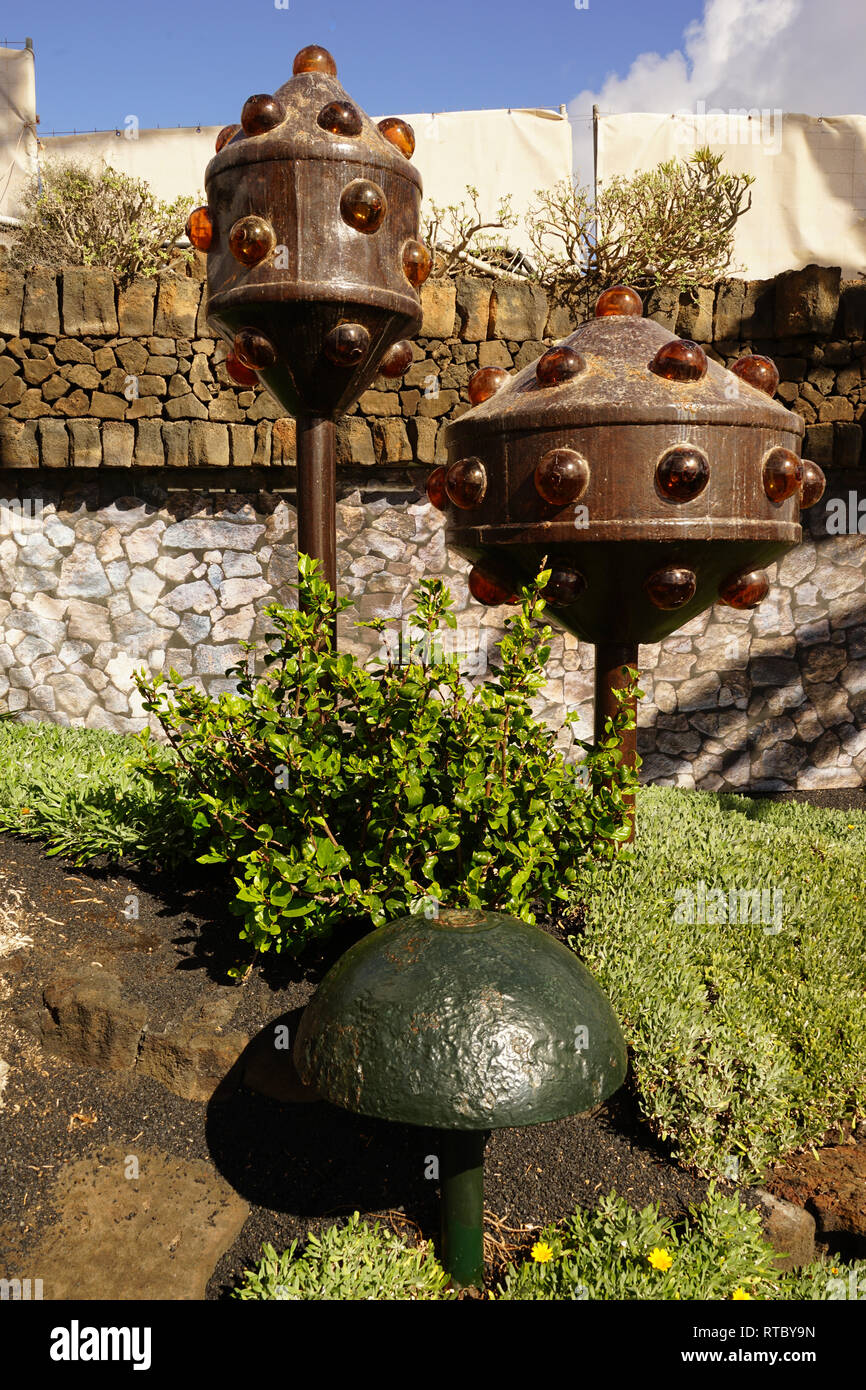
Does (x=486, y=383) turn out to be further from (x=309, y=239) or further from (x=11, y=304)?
(x=11, y=304)

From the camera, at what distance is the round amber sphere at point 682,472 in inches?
139

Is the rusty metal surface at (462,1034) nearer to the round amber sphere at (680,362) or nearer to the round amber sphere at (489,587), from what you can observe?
the round amber sphere at (489,587)

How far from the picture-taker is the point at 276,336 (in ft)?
13.1

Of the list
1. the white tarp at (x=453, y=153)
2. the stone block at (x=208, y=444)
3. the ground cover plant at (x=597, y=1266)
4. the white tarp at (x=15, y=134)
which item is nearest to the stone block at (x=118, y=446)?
the stone block at (x=208, y=444)

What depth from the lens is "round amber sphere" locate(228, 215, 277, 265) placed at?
379cm

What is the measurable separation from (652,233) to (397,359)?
16.0ft

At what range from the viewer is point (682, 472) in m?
3.54

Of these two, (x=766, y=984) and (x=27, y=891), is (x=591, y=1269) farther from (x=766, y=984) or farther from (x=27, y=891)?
(x=27, y=891)

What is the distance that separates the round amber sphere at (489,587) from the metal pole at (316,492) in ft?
1.97

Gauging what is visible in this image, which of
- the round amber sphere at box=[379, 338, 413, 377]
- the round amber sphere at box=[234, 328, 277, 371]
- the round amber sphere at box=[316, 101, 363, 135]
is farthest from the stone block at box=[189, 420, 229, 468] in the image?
the round amber sphere at box=[316, 101, 363, 135]

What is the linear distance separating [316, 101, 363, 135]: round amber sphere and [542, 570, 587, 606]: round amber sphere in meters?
1.85

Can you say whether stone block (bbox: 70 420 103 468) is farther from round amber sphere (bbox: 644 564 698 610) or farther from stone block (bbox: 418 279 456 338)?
round amber sphere (bbox: 644 564 698 610)

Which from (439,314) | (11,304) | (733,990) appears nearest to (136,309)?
(11,304)
